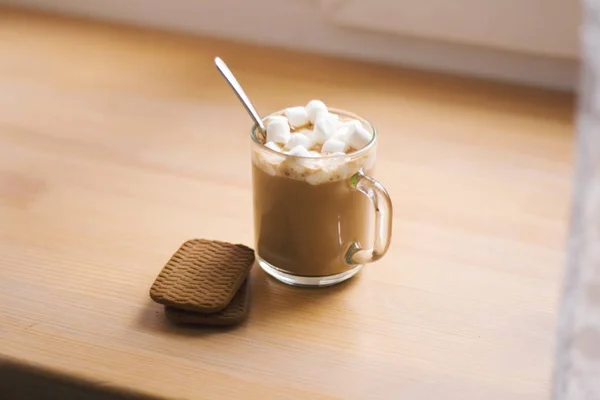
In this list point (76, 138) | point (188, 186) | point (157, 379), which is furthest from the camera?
point (76, 138)

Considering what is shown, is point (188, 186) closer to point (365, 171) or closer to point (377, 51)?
point (365, 171)

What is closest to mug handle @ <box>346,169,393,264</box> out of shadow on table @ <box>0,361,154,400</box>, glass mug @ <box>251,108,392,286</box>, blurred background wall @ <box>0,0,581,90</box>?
glass mug @ <box>251,108,392,286</box>

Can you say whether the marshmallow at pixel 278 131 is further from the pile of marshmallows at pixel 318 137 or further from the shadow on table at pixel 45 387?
the shadow on table at pixel 45 387

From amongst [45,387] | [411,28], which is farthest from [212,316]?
[411,28]

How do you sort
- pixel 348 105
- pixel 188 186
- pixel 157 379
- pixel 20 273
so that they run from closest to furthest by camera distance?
1. pixel 157 379
2. pixel 20 273
3. pixel 188 186
4. pixel 348 105

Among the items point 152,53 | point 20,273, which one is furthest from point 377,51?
point 20,273

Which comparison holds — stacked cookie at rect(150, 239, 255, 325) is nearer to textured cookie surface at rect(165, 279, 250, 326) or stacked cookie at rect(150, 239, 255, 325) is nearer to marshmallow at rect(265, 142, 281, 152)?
textured cookie surface at rect(165, 279, 250, 326)

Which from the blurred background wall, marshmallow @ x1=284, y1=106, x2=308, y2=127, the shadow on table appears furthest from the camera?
the blurred background wall

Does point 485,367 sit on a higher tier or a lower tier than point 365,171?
lower
